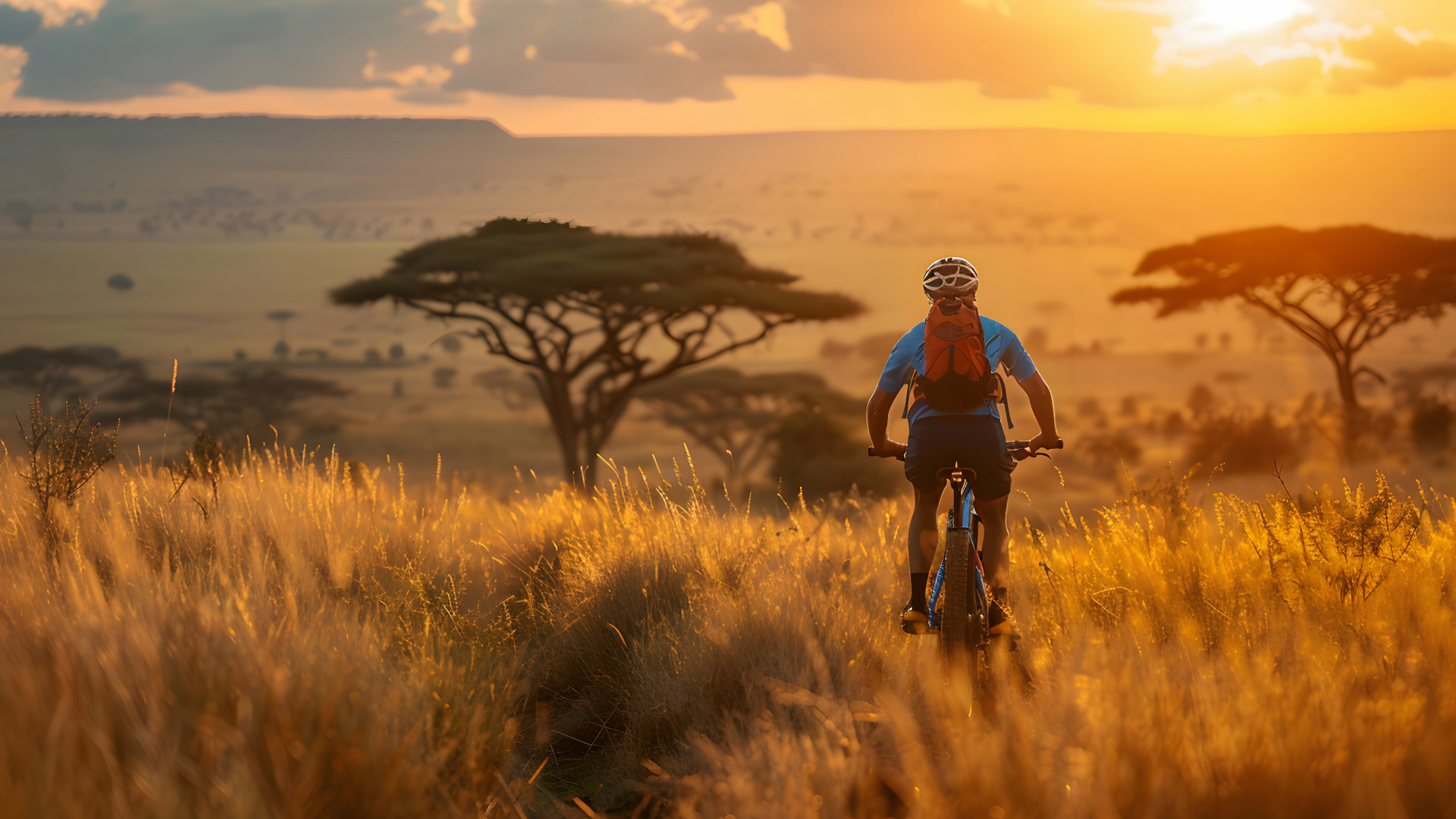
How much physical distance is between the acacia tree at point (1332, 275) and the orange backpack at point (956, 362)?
2884 centimetres

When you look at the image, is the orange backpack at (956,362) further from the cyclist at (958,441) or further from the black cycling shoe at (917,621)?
the black cycling shoe at (917,621)

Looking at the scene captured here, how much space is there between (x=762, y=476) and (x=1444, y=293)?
2126 cm

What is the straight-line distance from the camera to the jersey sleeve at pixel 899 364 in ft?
16.3

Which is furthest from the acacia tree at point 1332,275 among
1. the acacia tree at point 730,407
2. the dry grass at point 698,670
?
the dry grass at point 698,670

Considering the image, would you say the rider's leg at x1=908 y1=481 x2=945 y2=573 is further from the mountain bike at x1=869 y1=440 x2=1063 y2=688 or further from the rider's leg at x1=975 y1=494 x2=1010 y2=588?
the rider's leg at x1=975 y1=494 x2=1010 y2=588

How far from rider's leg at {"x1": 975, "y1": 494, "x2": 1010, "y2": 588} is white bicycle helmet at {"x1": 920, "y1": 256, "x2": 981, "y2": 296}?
3.49 feet

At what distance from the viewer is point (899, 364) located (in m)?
5.01

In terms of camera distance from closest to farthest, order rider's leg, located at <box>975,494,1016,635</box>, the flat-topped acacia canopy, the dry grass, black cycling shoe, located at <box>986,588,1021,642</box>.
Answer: the dry grass, black cycling shoe, located at <box>986,588,1021,642</box>, rider's leg, located at <box>975,494,1016,635</box>, the flat-topped acacia canopy

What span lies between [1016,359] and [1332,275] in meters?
30.0

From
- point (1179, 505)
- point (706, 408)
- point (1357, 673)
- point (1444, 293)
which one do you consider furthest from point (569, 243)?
point (1444, 293)

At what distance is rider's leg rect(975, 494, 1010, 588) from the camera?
16.4 feet

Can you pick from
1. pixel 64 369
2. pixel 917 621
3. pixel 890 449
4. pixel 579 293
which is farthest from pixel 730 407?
pixel 917 621

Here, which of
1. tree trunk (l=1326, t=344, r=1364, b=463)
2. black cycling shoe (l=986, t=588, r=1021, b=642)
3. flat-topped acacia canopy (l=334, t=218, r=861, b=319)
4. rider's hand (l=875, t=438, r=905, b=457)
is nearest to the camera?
black cycling shoe (l=986, t=588, r=1021, b=642)

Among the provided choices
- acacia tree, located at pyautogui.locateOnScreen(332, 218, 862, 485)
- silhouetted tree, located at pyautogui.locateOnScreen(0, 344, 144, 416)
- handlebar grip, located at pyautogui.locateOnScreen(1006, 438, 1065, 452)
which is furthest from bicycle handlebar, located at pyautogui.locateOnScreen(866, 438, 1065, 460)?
silhouetted tree, located at pyautogui.locateOnScreen(0, 344, 144, 416)
